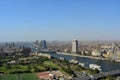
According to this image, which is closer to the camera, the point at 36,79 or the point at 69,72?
the point at 36,79

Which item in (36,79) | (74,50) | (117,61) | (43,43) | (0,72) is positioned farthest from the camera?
(43,43)

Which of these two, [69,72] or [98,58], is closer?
[69,72]

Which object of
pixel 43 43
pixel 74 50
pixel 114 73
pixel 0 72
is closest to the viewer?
pixel 114 73

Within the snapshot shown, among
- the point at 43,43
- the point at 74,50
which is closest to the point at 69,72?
the point at 74,50

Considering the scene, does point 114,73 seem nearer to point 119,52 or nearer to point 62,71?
point 62,71

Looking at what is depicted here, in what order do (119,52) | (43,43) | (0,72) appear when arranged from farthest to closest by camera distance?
(43,43), (119,52), (0,72)

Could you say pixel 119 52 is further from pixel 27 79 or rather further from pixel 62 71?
pixel 27 79

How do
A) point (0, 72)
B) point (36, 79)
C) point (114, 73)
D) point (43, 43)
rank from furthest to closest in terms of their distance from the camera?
1. point (43, 43)
2. point (0, 72)
3. point (114, 73)
4. point (36, 79)

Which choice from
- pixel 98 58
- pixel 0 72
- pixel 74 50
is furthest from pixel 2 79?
pixel 74 50
